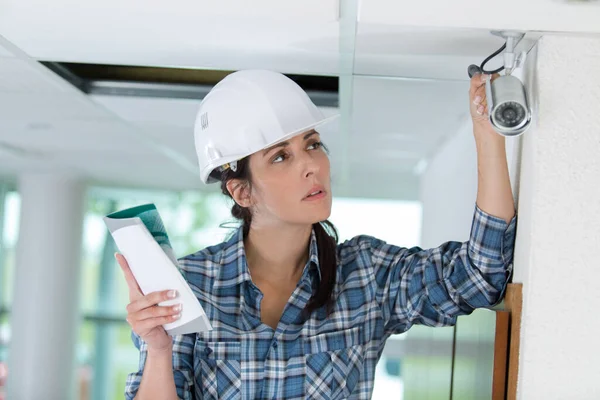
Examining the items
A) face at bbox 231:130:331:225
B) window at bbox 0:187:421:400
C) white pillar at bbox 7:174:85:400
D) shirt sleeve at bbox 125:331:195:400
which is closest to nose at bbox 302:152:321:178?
face at bbox 231:130:331:225

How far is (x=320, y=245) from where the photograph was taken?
1871 mm

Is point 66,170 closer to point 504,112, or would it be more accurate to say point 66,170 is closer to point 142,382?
point 142,382

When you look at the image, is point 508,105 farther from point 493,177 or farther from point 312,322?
point 312,322

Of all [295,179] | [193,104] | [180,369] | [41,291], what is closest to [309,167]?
[295,179]

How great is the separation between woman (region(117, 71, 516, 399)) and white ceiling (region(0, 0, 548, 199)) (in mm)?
154

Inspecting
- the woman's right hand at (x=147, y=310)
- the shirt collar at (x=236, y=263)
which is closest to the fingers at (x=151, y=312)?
the woman's right hand at (x=147, y=310)

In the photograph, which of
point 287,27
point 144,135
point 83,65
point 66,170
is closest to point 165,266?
point 287,27

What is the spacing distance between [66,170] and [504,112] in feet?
Result: 16.6

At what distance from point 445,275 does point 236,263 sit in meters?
0.50

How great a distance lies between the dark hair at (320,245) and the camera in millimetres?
1772

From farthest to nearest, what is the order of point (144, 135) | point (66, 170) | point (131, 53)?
1. point (66, 170)
2. point (144, 135)
3. point (131, 53)

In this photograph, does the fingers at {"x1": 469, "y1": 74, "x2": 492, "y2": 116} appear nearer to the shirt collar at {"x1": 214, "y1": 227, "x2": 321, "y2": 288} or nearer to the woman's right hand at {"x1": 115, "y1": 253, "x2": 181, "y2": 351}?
the shirt collar at {"x1": 214, "y1": 227, "x2": 321, "y2": 288}

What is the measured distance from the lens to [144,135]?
3.76 meters

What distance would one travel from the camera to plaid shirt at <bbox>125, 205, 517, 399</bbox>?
5.61 ft
